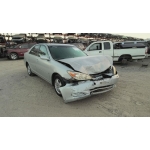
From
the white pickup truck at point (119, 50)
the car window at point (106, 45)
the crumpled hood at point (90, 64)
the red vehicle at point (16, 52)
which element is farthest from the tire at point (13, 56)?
the crumpled hood at point (90, 64)

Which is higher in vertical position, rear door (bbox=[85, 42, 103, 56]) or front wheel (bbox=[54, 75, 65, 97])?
rear door (bbox=[85, 42, 103, 56])

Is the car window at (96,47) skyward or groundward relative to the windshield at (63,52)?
skyward

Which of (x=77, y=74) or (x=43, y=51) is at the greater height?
(x=43, y=51)

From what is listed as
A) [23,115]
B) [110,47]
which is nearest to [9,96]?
[23,115]

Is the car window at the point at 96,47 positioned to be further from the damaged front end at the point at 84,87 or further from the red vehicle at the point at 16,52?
the red vehicle at the point at 16,52

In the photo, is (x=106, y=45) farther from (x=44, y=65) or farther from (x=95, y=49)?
(x=44, y=65)

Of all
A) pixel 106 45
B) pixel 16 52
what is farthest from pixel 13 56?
pixel 106 45

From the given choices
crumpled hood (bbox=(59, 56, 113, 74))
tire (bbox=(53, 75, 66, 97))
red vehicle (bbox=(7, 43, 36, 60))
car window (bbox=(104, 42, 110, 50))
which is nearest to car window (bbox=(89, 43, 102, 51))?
car window (bbox=(104, 42, 110, 50))

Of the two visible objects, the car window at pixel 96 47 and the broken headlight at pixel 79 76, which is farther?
Answer: the car window at pixel 96 47

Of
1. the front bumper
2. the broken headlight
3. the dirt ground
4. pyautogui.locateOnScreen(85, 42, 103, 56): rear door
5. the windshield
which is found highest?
pyautogui.locateOnScreen(85, 42, 103, 56): rear door

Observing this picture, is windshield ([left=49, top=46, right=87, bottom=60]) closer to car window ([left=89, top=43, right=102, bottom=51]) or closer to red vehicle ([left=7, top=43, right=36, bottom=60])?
car window ([left=89, top=43, right=102, bottom=51])

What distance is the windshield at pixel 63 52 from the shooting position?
390 cm

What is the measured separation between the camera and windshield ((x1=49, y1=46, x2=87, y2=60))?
3900mm

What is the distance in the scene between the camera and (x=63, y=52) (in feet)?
13.5
